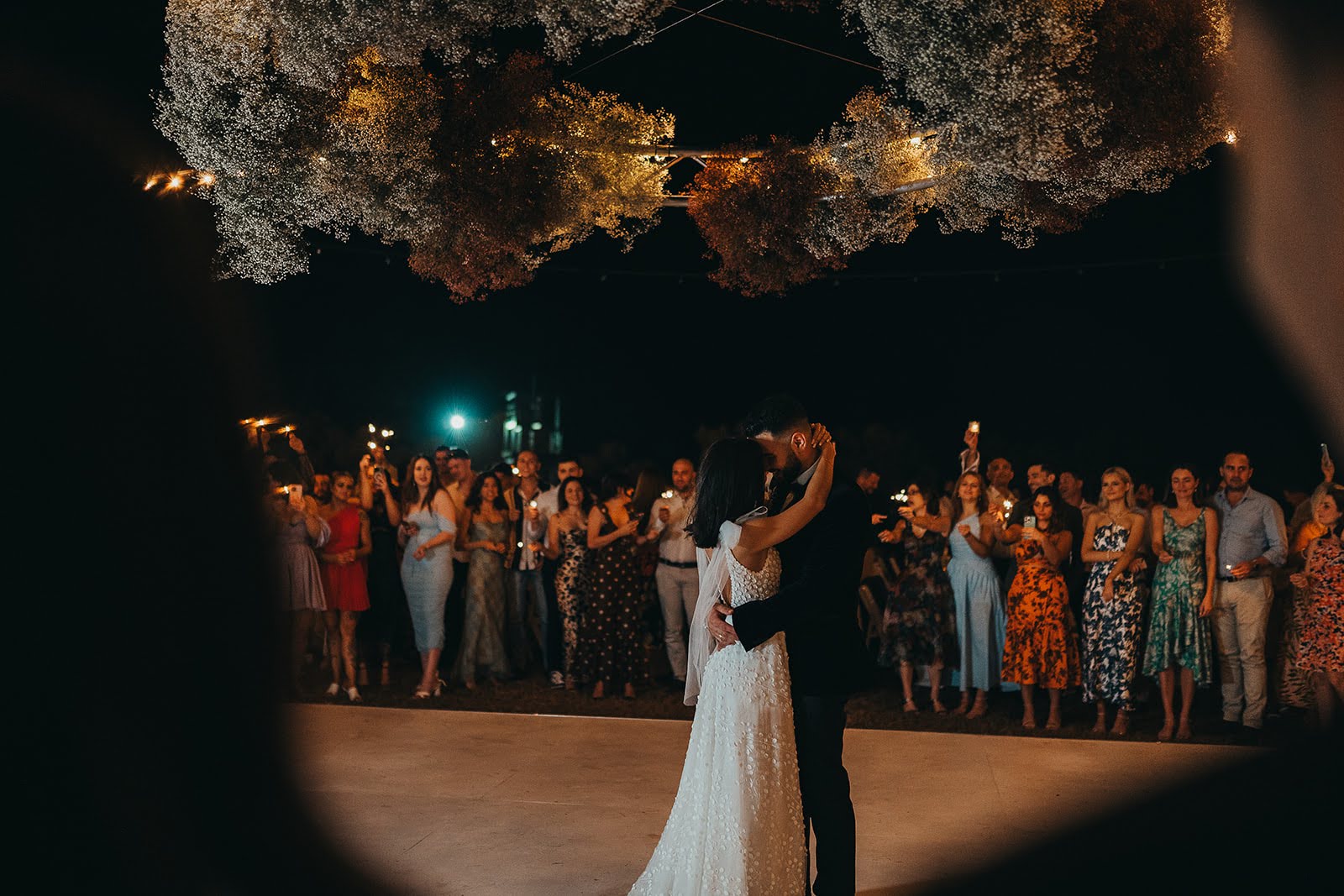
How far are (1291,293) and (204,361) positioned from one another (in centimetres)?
440

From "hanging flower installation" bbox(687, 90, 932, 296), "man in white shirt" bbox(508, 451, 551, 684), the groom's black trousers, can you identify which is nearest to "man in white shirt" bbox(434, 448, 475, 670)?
"man in white shirt" bbox(508, 451, 551, 684)

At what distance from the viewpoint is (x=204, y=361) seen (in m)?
5.36

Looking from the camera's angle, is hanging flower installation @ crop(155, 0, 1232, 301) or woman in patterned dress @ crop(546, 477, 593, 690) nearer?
hanging flower installation @ crop(155, 0, 1232, 301)

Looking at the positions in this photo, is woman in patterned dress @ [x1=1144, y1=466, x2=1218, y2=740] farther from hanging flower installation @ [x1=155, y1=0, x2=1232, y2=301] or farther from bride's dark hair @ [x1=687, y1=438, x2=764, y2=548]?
bride's dark hair @ [x1=687, y1=438, x2=764, y2=548]

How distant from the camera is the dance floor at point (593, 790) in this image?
4828 millimetres

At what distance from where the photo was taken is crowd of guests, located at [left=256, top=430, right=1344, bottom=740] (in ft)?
25.1

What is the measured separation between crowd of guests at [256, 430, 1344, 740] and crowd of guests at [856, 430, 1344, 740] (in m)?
0.01

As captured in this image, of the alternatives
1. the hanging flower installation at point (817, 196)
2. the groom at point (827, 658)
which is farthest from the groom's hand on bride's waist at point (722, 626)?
the hanging flower installation at point (817, 196)

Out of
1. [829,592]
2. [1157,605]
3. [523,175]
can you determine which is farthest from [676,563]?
[829,592]

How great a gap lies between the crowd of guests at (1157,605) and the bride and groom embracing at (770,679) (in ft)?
13.5

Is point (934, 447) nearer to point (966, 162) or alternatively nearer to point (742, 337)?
point (742, 337)

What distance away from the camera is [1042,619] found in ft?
25.6

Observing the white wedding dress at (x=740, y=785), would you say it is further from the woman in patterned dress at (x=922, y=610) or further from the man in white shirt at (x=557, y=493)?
the man in white shirt at (x=557, y=493)

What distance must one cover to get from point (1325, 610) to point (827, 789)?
4941mm
